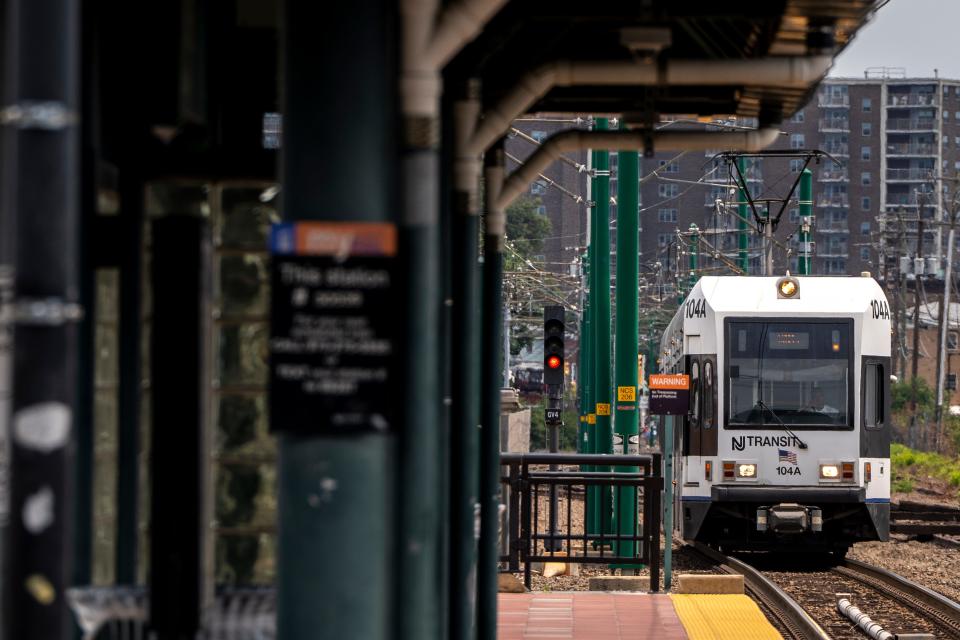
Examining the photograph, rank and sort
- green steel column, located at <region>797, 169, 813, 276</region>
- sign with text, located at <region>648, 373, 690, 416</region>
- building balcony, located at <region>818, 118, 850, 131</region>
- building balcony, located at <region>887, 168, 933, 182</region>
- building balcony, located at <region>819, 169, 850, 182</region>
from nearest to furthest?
sign with text, located at <region>648, 373, 690, 416</region> → green steel column, located at <region>797, 169, 813, 276</region> → building balcony, located at <region>819, 169, 850, 182</region> → building balcony, located at <region>818, 118, 850, 131</region> → building balcony, located at <region>887, 168, 933, 182</region>

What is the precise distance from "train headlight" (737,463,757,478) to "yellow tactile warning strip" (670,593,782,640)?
5444 millimetres

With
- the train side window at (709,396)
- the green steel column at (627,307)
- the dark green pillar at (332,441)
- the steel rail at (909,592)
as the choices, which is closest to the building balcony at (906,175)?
the steel rail at (909,592)

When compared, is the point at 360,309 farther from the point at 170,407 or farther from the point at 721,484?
the point at 721,484

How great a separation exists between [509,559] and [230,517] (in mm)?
7648

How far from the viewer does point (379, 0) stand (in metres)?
4.88

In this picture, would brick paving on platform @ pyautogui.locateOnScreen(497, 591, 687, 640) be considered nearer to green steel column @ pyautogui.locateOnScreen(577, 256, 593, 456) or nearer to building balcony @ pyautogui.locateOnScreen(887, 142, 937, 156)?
green steel column @ pyautogui.locateOnScreen(577, 256, 593, 456)

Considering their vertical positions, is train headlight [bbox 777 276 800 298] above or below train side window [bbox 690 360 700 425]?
above

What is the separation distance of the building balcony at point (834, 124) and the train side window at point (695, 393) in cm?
11013

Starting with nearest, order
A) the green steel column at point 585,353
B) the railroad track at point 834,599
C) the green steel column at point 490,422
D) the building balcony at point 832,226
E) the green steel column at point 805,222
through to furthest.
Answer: the green steel column at point 490,422
the railroad track at point 834,599
the green steel column at point 805,222
the green steel column at point 585,353
the building balcony at point 832,226

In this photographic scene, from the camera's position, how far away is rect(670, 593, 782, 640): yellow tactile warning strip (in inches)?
463

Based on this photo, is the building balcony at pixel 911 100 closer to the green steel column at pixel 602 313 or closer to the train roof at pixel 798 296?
the green steel column at pixel 602 313

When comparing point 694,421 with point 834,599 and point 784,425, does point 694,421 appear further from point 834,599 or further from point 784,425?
point 834,599

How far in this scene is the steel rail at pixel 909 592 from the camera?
15.4 m

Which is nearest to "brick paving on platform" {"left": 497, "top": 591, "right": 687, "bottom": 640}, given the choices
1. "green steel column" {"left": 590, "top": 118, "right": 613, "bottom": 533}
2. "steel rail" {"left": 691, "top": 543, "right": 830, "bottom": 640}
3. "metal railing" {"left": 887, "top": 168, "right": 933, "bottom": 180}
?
"steel rail" {"left": 691, "top": 543, "right": 830, "bottom": 640}
